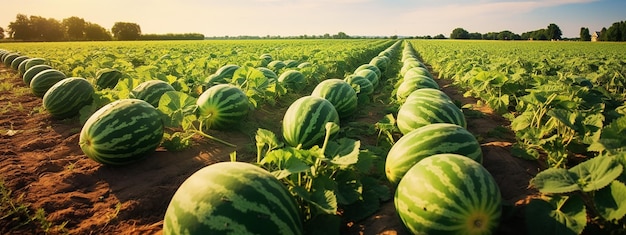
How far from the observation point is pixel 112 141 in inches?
133

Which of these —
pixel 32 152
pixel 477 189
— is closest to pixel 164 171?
pixel 32 152

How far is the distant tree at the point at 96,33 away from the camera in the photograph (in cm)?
7025

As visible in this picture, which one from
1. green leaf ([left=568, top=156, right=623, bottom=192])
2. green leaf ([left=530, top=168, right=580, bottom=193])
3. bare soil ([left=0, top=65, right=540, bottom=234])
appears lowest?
bare soil ([left=0, top=65, right=540, bottom=234])

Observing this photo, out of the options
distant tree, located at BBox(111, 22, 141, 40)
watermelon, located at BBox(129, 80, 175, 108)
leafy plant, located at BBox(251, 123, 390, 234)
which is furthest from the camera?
distant tree, located at BBox(111, 22, 141, 40)

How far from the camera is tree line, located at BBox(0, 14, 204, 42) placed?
215ft

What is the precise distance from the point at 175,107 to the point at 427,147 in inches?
116

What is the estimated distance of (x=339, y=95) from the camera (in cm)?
501

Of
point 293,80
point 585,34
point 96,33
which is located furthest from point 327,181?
point 585,34

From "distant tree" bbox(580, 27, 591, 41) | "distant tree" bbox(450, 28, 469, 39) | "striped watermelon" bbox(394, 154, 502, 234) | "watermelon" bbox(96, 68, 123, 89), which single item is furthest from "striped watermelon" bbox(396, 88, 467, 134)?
"distant tree" bbox(450, 28, 469, 39)

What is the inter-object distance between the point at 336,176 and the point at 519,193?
1.58 metres

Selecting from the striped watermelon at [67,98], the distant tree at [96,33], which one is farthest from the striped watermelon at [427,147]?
the distant tree at [96,33]

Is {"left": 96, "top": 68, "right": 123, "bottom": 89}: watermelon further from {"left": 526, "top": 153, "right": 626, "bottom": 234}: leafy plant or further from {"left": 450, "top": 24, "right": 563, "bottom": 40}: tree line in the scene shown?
{"left": 450, "top": 24, "right": 563, "bottom": 40}: tree line

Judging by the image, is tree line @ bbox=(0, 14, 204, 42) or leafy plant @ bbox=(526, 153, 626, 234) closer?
leafy plant @ bbox=(526, 153, 626, 234)

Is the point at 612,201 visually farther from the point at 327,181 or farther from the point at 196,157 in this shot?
the point at 196,157
